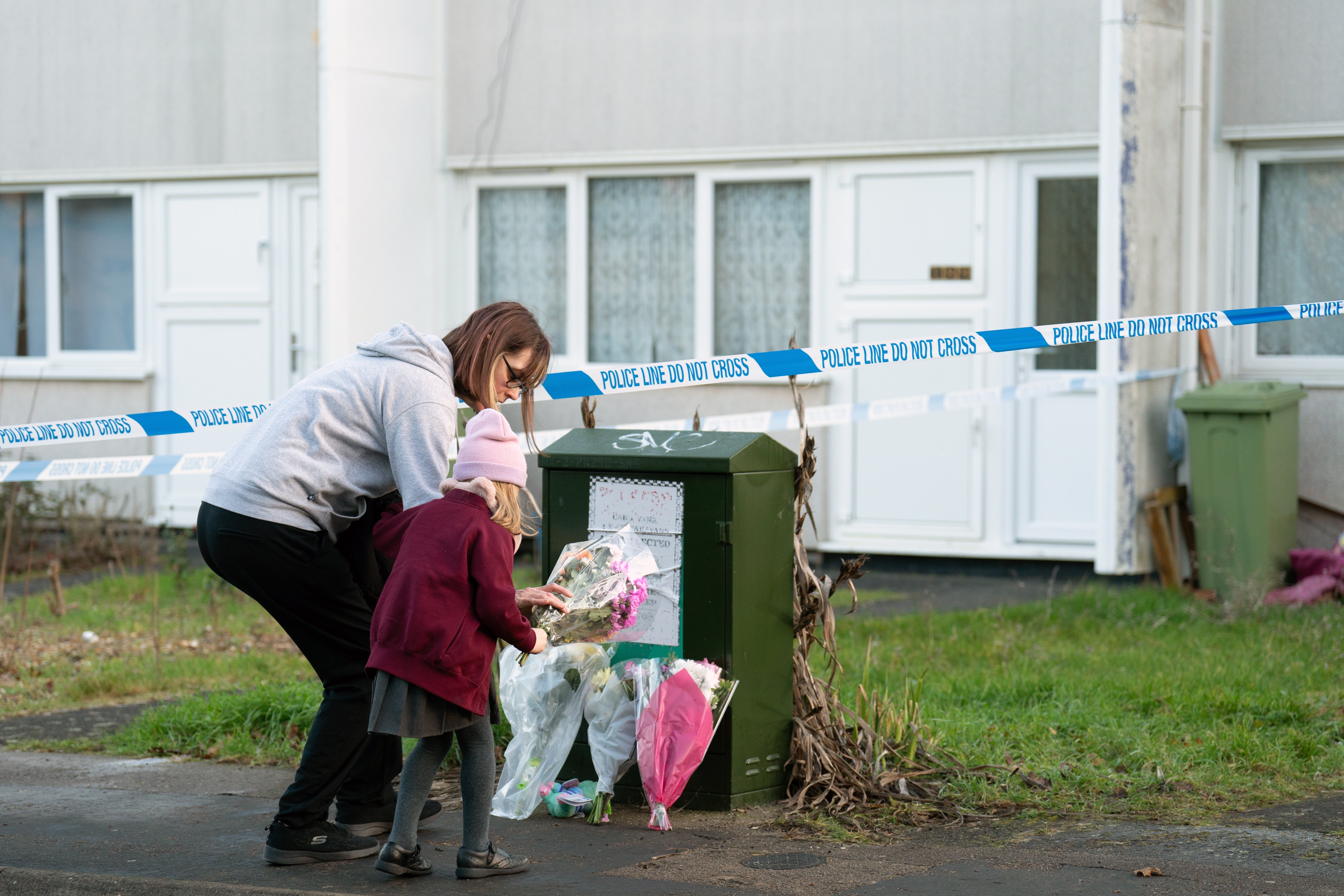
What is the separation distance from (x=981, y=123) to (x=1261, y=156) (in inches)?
67.9

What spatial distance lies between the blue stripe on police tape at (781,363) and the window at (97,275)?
8.24 metres

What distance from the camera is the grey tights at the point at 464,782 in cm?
441

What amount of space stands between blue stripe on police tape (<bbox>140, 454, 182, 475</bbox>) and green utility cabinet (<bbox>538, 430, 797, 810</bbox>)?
2736mm

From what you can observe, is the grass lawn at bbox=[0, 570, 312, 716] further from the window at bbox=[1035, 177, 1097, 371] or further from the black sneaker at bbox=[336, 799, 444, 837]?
the window at bbox=[1035, 177, 1097, 371]

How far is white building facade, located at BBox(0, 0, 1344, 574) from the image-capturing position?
9.98 meters

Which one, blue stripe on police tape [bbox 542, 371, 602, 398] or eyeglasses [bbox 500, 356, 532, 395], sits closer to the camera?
eyeglasses [bbox 500, 356, 532, 395]

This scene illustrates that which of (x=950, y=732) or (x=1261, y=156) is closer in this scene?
(x=950, y=732)

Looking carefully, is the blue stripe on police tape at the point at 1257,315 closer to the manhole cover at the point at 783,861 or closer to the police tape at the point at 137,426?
the manhole cover at the point at 783,861

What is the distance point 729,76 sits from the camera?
1114cm

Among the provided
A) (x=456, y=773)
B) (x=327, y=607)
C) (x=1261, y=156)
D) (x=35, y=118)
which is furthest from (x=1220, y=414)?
(x=35, y=118)

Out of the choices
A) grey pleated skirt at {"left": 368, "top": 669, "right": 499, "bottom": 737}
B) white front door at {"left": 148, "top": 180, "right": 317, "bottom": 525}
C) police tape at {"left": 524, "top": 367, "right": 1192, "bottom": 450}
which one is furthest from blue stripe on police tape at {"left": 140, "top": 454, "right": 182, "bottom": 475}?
white front door at {"left": 148, "top": 180, "right": 317, "bottom": 525}

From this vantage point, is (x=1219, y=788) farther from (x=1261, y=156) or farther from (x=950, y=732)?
(x=1261, y=156)

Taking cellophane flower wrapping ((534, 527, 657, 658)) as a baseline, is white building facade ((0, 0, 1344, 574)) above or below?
above

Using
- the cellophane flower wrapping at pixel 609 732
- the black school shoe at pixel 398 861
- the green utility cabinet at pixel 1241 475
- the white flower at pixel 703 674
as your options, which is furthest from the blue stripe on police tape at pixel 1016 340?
the black school shoe at pixel 398 861
